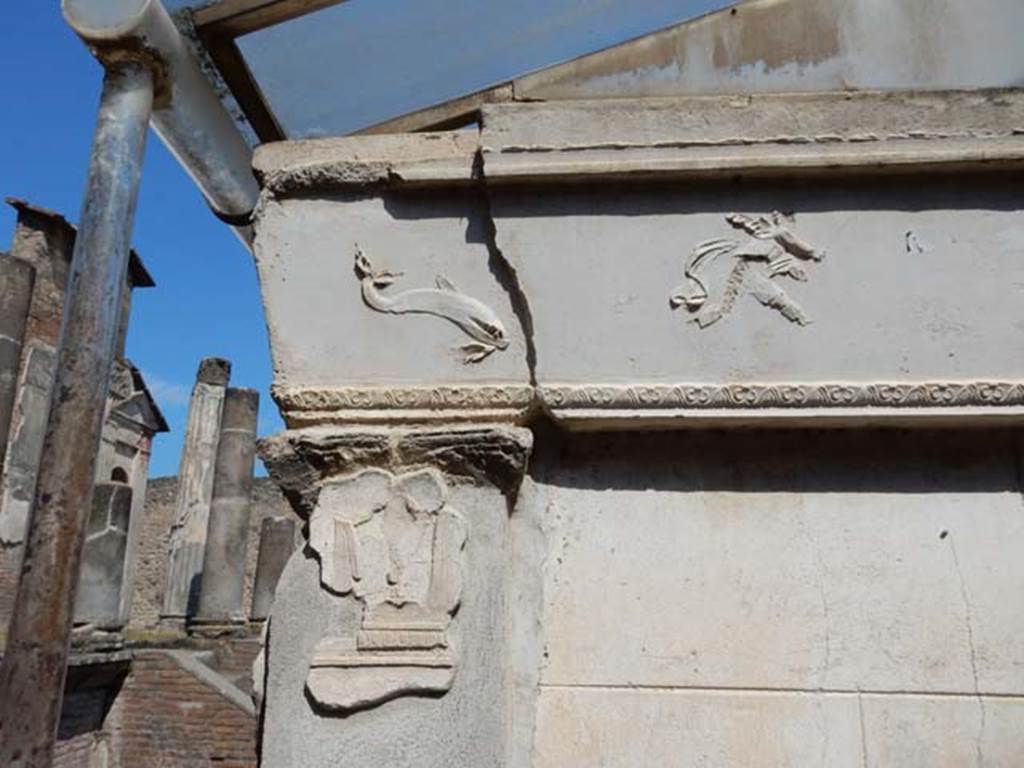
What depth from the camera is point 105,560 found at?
30.6 ft

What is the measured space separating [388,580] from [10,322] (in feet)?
29.4

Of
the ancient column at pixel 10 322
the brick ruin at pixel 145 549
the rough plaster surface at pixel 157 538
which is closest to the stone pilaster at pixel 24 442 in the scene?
the brick ruin at pixel 145 549

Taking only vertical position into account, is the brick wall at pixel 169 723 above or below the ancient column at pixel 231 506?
below

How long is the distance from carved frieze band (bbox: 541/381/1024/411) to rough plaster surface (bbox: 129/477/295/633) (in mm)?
20399

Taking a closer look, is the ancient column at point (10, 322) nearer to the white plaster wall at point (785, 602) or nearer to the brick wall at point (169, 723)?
the brick wall at point (169, 723)

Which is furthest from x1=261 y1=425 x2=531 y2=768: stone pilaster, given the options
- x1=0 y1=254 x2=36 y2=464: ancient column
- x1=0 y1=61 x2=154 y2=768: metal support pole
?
x1=0 y1=254 x2=36 y2=464: ancient column

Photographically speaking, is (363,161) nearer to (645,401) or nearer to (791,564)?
(645,401)

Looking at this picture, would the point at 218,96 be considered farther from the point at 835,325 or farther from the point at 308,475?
the point at 835,325

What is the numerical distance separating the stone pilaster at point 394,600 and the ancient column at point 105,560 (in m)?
7.53

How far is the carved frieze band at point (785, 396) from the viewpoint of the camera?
2.05 m

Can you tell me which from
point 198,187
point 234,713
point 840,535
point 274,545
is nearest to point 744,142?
point 840,535

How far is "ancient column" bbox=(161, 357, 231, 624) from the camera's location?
48.1 ft

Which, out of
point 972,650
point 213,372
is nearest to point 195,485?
point 213,372

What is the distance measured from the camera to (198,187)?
10.6 feet
